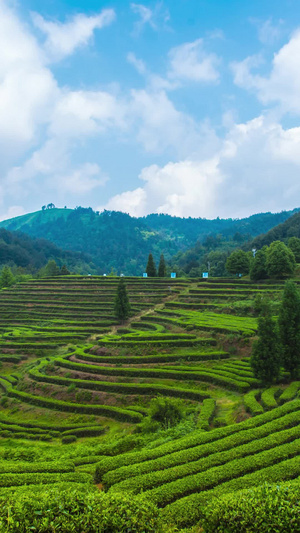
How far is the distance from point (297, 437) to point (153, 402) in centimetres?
873

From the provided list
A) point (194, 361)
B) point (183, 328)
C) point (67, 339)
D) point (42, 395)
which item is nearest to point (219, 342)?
point (194, 361)

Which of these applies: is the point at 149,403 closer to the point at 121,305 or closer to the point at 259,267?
the point at 121,305

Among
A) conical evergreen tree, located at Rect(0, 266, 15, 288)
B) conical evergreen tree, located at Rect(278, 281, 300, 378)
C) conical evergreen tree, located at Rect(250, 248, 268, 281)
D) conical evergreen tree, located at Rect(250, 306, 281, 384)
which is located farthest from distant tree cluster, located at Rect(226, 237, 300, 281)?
conical evergreen tree, located at Rect(0, 266, 15, 288)

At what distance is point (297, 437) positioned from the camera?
14719 mm

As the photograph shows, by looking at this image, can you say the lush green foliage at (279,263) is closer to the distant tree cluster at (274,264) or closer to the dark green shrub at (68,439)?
the distant tree cluster at (274,264)

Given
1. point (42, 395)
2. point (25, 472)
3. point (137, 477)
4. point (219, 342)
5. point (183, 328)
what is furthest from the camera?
point (183, 328)

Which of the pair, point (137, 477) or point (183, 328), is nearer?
point (137, 477)

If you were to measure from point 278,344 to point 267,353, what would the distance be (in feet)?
3.88

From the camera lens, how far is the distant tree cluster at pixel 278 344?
2288 cm

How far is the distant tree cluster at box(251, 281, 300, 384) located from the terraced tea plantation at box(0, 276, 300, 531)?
1063 mm

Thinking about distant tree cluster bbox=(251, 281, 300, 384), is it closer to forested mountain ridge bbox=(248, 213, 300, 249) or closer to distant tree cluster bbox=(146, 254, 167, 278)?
distant tree cluster bbox=(146, 254, 167, 278)

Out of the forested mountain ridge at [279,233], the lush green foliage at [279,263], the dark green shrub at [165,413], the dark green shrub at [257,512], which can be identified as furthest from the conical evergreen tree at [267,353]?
the forested mountain ridge at [279,233]

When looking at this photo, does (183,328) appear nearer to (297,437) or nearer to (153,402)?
(153,402)

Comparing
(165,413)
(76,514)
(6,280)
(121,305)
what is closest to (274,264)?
(121,305)
